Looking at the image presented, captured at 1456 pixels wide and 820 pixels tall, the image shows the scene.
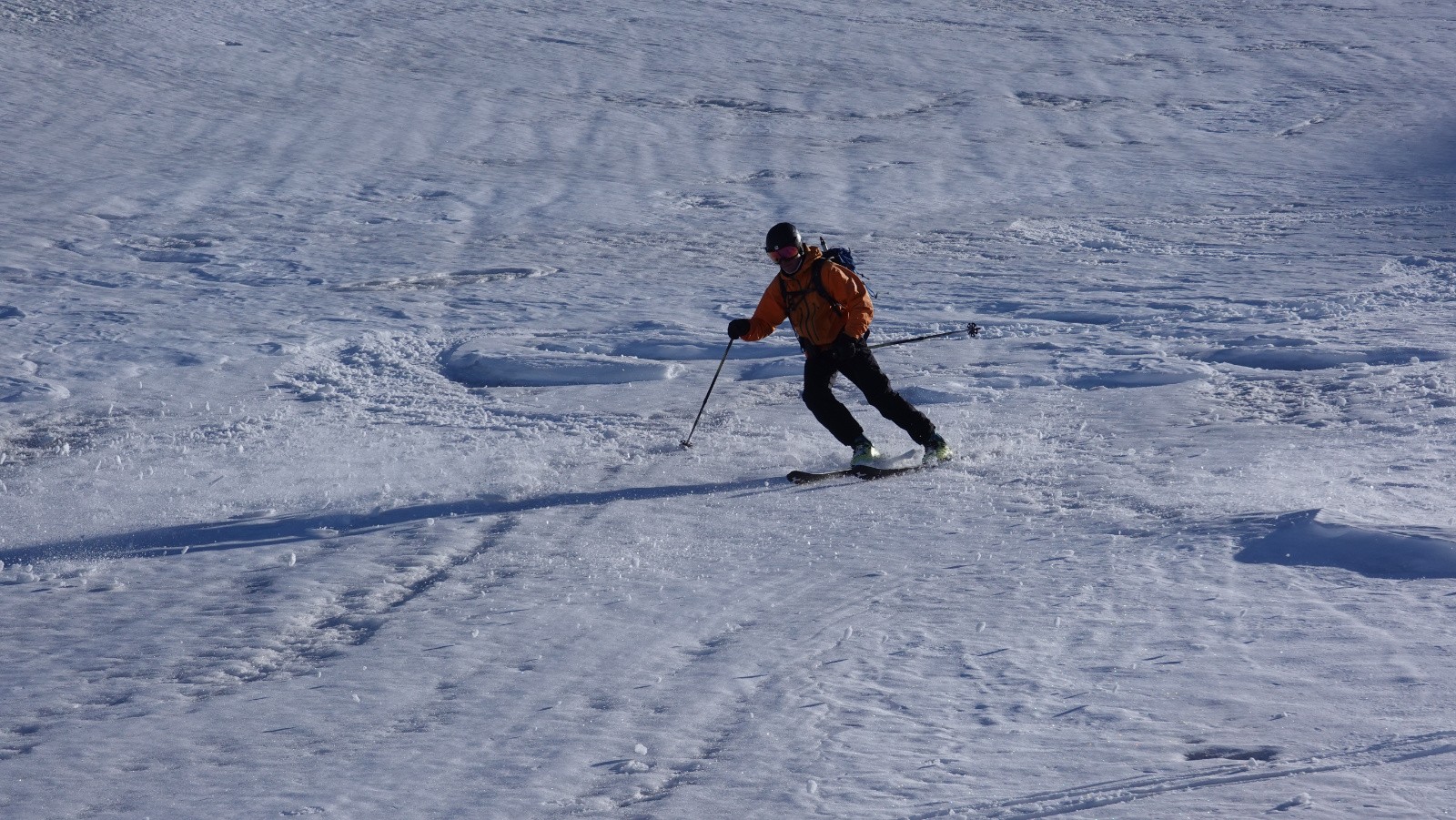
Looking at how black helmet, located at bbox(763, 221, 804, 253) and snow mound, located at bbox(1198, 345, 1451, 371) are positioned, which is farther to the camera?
snow mound, located at bbox(1198, 345, 1451, 371)

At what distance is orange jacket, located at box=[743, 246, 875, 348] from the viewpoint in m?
5.71

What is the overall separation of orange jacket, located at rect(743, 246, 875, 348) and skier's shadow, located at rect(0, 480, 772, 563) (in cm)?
77

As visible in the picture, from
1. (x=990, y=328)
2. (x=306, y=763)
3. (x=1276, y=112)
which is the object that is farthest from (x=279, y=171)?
(x=1276, y=112)

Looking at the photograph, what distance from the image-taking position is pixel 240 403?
691 centimetres

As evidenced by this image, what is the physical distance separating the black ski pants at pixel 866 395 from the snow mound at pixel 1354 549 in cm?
176

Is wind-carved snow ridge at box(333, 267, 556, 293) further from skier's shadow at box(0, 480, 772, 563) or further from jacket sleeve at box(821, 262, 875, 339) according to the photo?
jacket sleeve at box(821, 262, 875, 339)

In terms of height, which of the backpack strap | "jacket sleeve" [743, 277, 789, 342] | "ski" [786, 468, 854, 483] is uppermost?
the backpack strap

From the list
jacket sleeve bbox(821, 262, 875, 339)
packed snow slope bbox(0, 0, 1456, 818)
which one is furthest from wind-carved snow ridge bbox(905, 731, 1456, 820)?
jacket sleeve bbox(821, 262, 875, 339)

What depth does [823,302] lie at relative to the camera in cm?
576

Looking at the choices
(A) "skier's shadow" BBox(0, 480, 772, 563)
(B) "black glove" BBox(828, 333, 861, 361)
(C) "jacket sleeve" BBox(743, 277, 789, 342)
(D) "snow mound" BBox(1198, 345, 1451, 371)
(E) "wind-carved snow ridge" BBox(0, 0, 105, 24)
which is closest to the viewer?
(A) "skier's shadow" BBox(0, 480, 772, 563)

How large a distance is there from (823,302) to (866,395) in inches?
18.9

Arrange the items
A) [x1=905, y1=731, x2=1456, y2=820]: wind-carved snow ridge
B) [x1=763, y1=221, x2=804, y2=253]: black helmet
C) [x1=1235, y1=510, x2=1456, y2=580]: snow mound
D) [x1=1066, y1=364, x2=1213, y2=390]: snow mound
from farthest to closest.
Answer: [x1=1066, y1=364, x2=1213, y2=390]: snow mound < [x1=763, y1=221, x2=804, y2=253]: black helmet < [x1=1235, y1=510, x2=1456, y2=580]: snow mound < [x1=905, y1=731, x2=1456, y2=820]: wind-carved snow ridge

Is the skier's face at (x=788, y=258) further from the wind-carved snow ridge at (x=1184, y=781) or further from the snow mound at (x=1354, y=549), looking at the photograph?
the wind-carved snow ridge at (x=1184, y=781)

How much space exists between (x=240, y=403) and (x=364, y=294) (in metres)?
2.47
